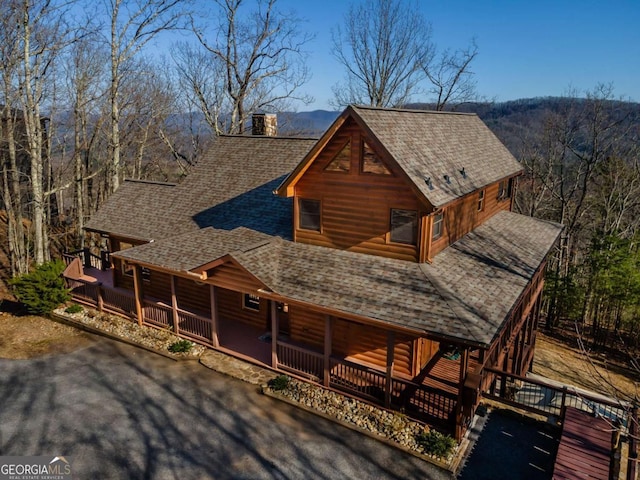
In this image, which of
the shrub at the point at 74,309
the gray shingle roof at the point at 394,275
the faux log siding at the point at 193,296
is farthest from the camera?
the shrub at the point at 74,309

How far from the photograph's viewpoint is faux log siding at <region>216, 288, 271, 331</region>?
16922mm

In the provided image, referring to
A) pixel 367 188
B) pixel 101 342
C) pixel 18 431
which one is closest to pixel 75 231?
pixel 101 342

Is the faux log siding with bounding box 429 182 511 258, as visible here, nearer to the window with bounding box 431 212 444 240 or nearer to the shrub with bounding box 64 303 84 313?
the window with bounding box 431 212 444 240

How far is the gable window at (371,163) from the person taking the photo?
13719 mm

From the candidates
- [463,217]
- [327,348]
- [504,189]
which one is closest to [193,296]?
[327,348]

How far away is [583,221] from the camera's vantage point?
130 ft

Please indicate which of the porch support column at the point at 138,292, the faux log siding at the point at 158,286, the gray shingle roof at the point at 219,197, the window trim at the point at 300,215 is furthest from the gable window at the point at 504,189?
the porch support column at the point at 138,292

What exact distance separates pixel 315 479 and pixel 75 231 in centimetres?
2946

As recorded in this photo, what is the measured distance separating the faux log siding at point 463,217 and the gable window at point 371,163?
9.01 ft

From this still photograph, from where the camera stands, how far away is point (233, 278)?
14180mm

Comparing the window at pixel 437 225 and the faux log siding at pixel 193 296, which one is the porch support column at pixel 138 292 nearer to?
the faux log siding at pixel 193 296

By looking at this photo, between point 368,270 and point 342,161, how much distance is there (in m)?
3.53

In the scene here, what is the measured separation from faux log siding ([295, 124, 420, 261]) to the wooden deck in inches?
235

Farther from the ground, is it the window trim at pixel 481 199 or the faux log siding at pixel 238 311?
the window trim at pixel 481 199
